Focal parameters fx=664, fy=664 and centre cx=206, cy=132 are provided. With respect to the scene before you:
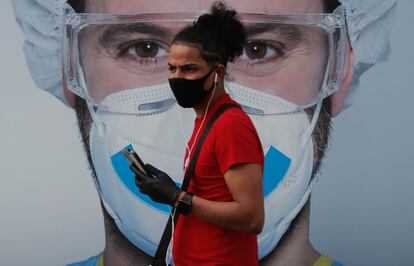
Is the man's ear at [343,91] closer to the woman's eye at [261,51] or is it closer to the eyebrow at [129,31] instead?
the woman's eye at [261,51]

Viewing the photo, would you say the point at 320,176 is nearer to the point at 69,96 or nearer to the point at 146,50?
the point at 146,50

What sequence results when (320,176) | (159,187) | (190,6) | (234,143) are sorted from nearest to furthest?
(234,143), (159,187), (190,6), (320,176)

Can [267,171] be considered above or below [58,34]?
below

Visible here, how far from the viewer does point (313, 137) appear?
3.00 m

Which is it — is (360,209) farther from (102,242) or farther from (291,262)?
(102,242)

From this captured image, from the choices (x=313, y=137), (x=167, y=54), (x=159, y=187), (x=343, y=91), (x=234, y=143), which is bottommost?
(x=313, y=137)

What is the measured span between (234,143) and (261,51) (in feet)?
4.76

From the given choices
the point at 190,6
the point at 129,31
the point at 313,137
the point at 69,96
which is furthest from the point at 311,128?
the point at 69,96

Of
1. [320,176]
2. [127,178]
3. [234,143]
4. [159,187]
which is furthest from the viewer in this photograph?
[320,176]

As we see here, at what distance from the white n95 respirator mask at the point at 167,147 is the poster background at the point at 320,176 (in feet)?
0.46

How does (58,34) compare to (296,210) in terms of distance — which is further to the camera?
(296,210)

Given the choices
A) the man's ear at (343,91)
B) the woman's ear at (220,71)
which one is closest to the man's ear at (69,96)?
the man's ear at (343,91)

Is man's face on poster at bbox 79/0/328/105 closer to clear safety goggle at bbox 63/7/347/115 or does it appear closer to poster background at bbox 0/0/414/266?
clear safety goggle at bbox 63/7/347/115

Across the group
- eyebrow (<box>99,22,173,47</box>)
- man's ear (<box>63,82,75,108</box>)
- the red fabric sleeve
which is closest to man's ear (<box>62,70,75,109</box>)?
man's ear (<box>63,82,75,108</box>)
